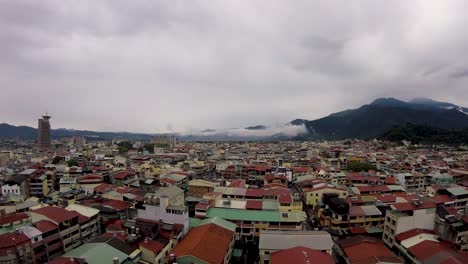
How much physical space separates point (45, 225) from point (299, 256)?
25.7 metres

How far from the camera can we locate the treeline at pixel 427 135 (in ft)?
486

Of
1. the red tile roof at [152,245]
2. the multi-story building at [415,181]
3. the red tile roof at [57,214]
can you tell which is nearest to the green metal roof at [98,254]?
the red tile roof at [152,245]

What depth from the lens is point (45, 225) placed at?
2886 cm

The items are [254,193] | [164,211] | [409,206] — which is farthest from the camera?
[254,193]

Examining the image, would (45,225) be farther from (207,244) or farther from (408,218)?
(408,218)

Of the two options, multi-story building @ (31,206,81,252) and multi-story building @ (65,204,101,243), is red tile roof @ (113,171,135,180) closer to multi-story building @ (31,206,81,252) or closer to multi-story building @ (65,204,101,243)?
multi-story building @ (65,204,101,243)

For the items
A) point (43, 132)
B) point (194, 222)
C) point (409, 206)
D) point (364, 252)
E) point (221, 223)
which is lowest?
point (364, 252)

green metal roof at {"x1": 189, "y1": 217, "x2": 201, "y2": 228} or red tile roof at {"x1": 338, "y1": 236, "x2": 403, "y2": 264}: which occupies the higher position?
green metal roof at {"x1": 189, "y1": 217, "x2": 201, "y2": 228}

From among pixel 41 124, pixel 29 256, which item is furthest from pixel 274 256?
pixel 41 124

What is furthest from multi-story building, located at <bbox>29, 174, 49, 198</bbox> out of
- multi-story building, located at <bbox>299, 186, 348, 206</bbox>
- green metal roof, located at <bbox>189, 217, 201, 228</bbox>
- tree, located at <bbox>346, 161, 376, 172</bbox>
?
tree, located at <bbox>346, 161, 376, 172</bbox>

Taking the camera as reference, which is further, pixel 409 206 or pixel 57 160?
pixel 57 160

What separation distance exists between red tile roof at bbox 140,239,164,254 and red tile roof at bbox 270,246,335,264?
10383 mm

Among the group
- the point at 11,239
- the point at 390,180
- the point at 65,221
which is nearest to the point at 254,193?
the point at 65,221

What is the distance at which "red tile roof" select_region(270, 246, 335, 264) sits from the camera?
22688 mm
